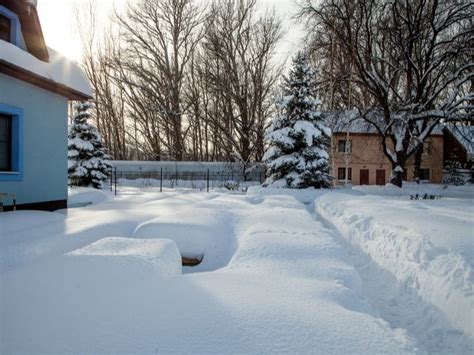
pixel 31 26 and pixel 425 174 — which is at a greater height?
pixel 31 26

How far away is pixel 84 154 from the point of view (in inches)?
758

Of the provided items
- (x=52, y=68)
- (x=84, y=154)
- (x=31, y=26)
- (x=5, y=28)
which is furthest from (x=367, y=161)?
(x=5, y=28)

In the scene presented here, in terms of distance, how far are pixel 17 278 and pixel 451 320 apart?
4.41m

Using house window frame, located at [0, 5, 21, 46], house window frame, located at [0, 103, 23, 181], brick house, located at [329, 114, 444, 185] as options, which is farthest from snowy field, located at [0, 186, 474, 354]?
brick house, located at [329, 114, 444, 185]

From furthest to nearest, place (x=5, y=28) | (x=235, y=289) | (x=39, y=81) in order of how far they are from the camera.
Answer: (x=39, y=81)
(x=5, y=28)
(x=235, y=289)

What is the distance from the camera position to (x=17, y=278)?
3.47 m

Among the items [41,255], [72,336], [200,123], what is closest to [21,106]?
[41,255]

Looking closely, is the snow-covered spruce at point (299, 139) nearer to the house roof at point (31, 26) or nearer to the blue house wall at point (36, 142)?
the blue house wall at point (36, 142)

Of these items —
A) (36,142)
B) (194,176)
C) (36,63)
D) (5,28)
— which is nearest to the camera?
(36,63)

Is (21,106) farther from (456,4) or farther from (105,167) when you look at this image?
(456,4)

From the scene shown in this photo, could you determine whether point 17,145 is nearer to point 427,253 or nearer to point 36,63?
point 36,63

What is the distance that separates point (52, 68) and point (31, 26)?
1176 millimetres

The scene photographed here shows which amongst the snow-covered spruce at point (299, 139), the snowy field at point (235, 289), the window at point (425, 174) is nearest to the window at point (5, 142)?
the snowy field at point (235, 289)

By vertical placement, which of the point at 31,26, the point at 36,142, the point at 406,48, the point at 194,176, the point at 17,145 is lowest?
the point at 194,176
